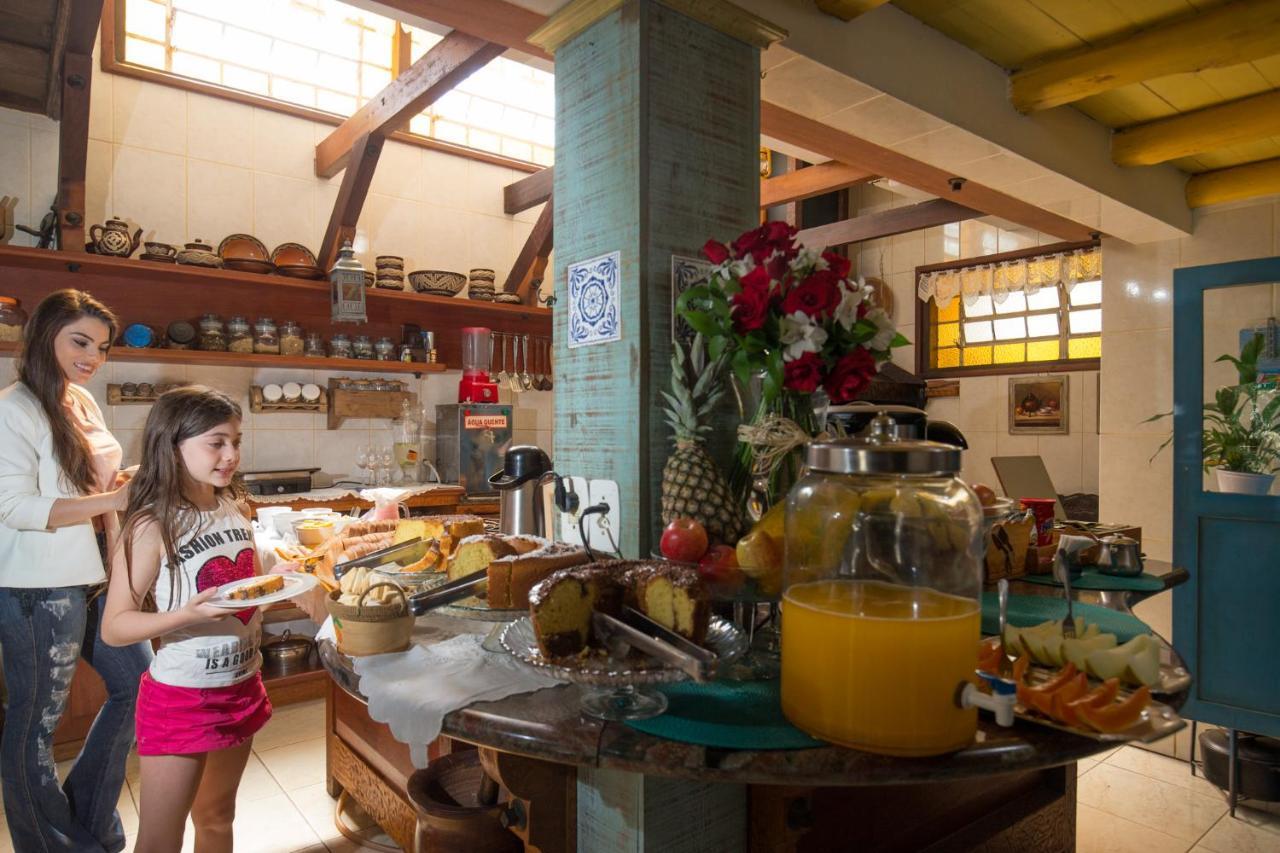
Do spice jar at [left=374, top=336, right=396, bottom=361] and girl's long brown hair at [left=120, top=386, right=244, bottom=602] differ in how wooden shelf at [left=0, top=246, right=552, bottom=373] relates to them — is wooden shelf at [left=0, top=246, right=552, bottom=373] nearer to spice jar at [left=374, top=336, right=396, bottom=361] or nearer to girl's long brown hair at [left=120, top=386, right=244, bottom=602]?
spice jar at [left=374, top=336, right=396, bottom=361]

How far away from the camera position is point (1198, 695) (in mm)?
3410

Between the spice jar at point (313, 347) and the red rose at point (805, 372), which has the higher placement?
→ the spice jar at point (313, 347)

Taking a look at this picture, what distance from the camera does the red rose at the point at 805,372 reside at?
1.49 m

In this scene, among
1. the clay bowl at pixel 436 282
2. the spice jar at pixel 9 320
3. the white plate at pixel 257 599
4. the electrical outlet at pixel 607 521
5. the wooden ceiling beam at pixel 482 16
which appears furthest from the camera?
the clay bowl at pixel 436 282

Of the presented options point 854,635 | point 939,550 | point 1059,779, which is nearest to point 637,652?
point 854,635

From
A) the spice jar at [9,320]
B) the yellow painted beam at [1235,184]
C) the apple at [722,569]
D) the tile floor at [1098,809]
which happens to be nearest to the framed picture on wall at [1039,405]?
the yellow painted beam at [1235,184]

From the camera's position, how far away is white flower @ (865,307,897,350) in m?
1.58

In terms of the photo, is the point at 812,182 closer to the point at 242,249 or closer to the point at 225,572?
the point at 242,249

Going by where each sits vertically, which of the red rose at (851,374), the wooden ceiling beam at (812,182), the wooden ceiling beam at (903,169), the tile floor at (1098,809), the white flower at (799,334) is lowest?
the tile floor at (1098,809)

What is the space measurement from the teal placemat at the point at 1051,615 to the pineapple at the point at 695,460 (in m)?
0.57

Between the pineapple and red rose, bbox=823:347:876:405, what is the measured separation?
27 centimetres

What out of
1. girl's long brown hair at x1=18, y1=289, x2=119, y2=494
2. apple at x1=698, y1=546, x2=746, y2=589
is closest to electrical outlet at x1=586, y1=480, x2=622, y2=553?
apple at x1=698, y1=546, x2=746, y2=589

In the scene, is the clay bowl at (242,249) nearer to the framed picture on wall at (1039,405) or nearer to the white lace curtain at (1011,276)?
the white lace curtain at (1011,276)

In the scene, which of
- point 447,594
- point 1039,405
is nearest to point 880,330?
point 447,594
